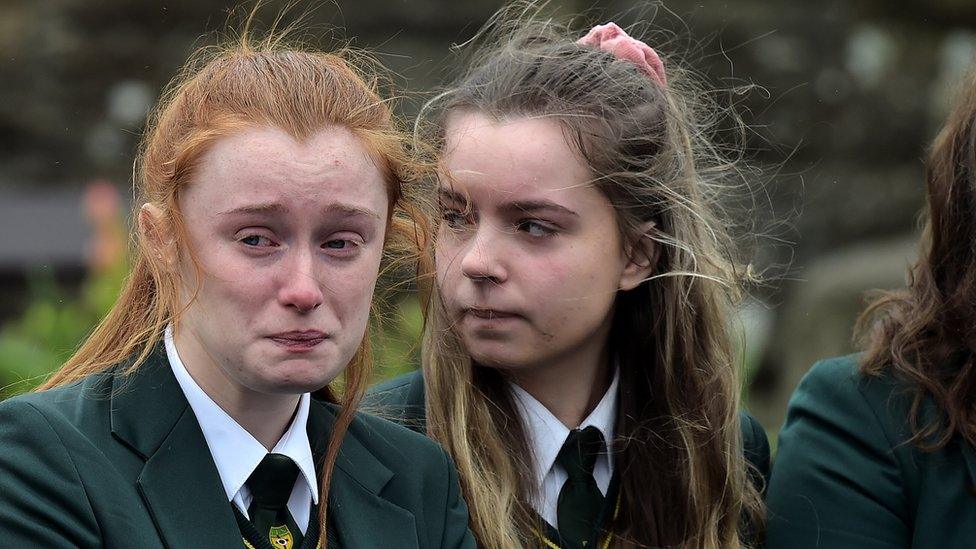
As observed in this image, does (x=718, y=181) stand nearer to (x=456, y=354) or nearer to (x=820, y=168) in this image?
(x=456, y=354)

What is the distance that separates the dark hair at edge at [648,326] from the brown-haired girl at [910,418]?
0.51 ft

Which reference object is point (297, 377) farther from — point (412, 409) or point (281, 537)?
point (412, 409)

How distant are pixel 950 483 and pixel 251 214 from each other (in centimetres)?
154

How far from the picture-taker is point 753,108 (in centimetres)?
667

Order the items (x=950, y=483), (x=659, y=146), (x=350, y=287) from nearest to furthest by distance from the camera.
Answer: (x=350, y=287)
(x=950, y=483)
(x=659, y=146)

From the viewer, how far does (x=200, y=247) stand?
223 centimetres

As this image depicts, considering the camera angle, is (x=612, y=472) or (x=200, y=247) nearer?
(x=200, y=247)

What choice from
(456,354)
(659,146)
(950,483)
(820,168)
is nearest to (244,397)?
(456,354)

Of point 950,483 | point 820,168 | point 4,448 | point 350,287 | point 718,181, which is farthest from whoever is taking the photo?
point 820,168

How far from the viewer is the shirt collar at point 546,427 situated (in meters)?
2.99

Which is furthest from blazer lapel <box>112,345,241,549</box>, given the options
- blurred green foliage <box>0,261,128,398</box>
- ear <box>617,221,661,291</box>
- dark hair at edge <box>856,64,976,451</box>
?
blurred green foliage <box>0,261,128,398</box>

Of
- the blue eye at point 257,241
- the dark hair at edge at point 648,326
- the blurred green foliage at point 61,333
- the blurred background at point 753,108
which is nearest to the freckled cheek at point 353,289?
the blue eye at point 257,241

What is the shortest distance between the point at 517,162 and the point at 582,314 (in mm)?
328

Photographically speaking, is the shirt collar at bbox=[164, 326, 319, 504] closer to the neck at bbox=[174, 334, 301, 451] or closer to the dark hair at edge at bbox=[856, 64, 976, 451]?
the neck at bbox=[174, 334, 301, 451]
